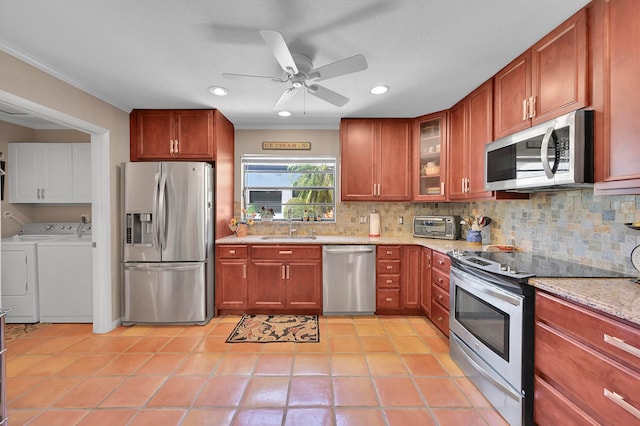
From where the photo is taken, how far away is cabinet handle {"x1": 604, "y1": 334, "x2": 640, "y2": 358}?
1069 millimetres

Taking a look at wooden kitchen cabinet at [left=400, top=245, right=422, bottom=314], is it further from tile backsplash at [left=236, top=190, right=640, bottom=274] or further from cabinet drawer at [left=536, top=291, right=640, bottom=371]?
cabinet drawer at [left=536, top=291, right=640, bottom=371]

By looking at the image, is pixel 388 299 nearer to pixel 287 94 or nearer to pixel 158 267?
pixel 287 94

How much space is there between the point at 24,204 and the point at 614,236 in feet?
19.6

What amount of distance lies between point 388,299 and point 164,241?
261cm

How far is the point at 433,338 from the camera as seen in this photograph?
2811 millimetres

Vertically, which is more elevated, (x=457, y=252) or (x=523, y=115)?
(x=523, y=115)

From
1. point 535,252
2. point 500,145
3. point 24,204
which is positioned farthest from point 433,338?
point 24,204

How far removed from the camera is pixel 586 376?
1.27 m

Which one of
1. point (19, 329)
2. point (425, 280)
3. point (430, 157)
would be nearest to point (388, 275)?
point (425, 280)

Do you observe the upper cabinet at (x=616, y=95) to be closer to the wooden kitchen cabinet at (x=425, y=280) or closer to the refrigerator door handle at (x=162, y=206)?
the wooden kitchen cabinet at (x=425, y=280)

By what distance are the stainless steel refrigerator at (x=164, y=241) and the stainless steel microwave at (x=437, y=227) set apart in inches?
103

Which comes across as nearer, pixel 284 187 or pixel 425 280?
pixel 425 280

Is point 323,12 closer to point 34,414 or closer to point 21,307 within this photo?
point 34,414

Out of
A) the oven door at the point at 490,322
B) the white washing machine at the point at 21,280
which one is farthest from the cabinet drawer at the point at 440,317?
the white washing machine at the point at 21,280
